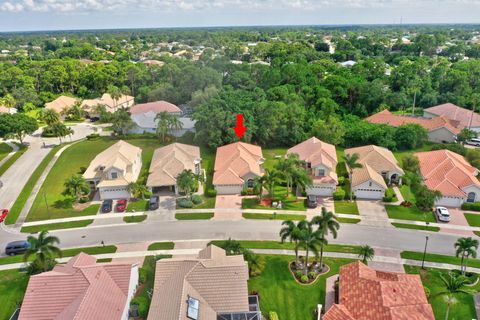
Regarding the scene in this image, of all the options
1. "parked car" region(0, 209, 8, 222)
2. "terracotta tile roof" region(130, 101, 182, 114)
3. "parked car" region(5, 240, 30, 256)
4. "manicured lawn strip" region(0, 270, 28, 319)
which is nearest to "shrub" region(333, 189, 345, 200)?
"manicured lawn strip" region(0, 270, 28, 319)

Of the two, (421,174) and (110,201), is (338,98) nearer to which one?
(421,174)

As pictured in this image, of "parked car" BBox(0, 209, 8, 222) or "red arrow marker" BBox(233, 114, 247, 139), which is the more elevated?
"red arrow marker" BBox(233, 114, 247, 139)

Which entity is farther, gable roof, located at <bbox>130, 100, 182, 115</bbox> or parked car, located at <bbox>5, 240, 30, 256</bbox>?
gable roof, located at <bbox>130, 100, 182, 115</bbox>

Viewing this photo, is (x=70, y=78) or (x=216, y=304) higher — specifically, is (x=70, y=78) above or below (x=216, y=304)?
above

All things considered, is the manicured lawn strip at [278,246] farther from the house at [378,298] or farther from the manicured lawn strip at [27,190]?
the manicured lawn strip at [27,190]

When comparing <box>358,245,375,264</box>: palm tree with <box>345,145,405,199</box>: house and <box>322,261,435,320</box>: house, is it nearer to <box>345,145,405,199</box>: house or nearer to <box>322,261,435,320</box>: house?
<box>322,261,435,320</box>: house

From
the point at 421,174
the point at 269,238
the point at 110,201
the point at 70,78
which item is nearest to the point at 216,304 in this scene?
the point at 269,238

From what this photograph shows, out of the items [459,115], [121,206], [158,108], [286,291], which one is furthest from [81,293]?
[459,115]

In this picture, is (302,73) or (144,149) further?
(302,73)
